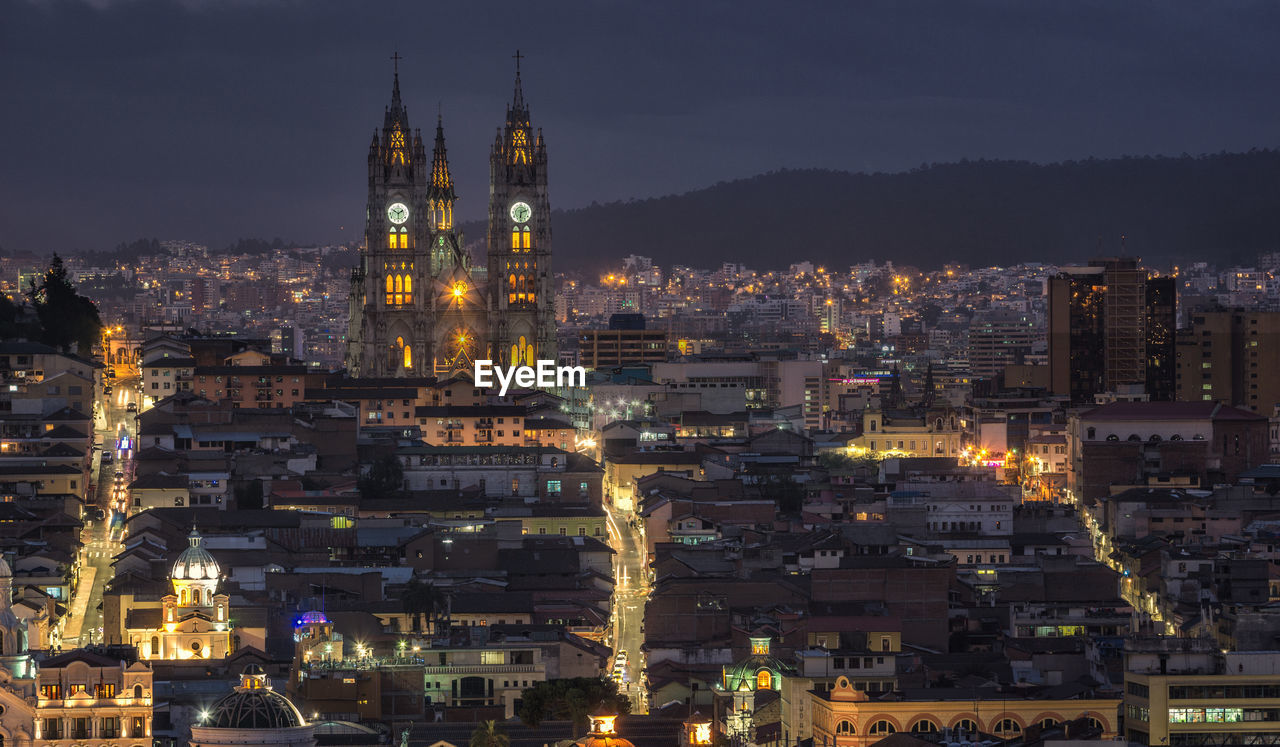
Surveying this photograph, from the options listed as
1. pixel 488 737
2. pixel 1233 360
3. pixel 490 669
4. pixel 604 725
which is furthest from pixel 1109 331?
pixel 604 725

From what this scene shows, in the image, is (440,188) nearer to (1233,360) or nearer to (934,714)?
(1233,360)

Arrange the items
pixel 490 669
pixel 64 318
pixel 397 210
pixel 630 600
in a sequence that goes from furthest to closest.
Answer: pixel 397 210, pixel 64 318, pixel 630 600, pixel 490 669

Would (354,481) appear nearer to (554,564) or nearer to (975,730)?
(554,564)

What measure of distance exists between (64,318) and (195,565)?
2729 inches

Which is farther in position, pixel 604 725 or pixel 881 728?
pixel 881 728

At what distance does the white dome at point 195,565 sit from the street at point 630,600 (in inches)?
411

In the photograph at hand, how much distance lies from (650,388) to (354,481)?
56.9m

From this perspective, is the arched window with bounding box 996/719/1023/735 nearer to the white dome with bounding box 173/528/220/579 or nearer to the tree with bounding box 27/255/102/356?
the white dome with bounding box 173/528/220/579

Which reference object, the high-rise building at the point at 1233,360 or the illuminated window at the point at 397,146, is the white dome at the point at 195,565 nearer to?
the illuminated window at the point at 397,146

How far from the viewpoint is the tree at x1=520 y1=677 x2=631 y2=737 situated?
6844cm

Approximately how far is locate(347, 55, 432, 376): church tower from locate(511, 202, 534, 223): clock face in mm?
4348

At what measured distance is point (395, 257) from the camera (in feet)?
534

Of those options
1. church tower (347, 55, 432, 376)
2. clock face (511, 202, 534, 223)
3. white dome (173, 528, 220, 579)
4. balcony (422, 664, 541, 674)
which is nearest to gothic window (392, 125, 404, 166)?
church tower (347, 55, 432, 376)

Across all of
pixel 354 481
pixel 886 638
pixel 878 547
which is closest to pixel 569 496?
pixel 354 481
